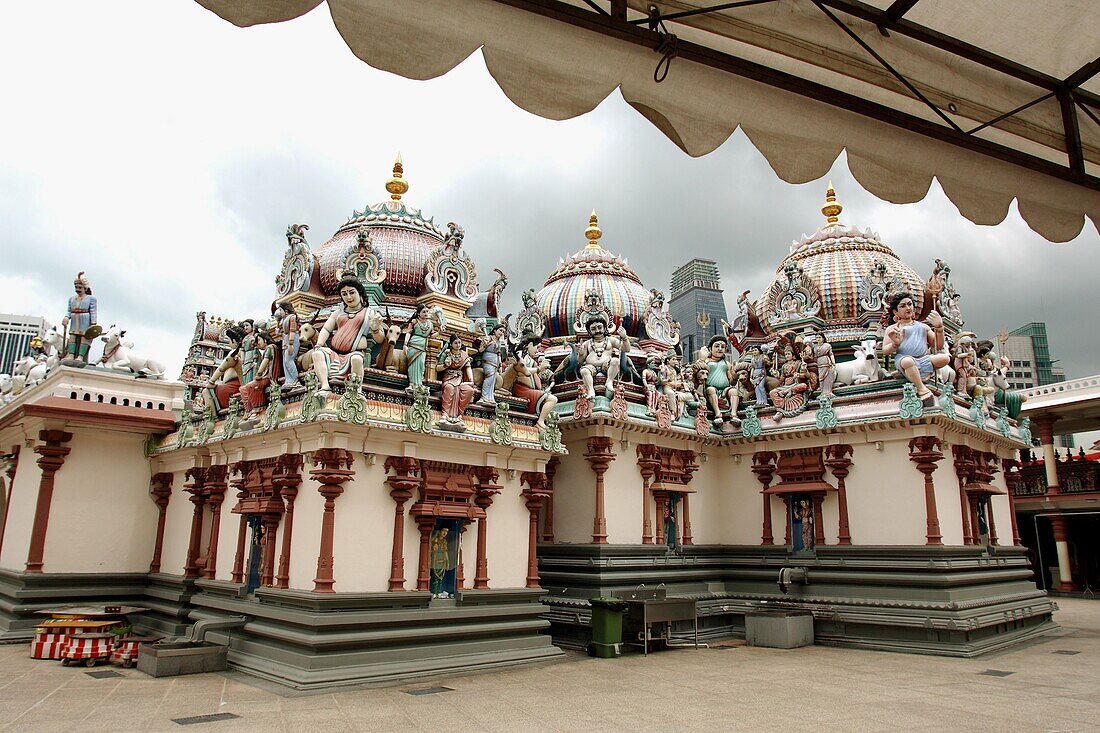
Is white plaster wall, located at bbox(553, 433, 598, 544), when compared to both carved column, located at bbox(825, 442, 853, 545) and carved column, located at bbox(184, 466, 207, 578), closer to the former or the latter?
carved column, located at bbox(825, 442, 853, 545)

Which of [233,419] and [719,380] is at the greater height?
[719,380]

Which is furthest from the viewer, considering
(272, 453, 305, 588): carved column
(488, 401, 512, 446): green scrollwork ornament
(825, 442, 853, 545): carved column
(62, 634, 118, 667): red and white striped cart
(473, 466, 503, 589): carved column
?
(825, 442, 853, 545): carved column

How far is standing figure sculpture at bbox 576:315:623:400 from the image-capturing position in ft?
64.1

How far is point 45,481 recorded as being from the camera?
1822 centimetres

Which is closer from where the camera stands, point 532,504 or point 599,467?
point 532,504

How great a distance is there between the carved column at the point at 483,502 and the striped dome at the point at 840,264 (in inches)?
480

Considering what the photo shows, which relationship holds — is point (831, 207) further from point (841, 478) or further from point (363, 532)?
A: point (363, 532)

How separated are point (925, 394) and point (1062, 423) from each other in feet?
86.8

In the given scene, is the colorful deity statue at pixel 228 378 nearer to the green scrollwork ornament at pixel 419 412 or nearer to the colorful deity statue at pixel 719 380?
the green scrollwork ornament at pixel 419 412

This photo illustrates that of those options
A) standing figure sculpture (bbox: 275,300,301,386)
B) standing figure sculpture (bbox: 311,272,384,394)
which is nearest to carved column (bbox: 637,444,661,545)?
standing figure sculpture (bbox: 311,272,384,394)

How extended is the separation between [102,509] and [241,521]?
5.90 metres

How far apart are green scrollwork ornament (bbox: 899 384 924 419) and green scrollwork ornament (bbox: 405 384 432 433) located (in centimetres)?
1138

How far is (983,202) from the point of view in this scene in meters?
6.03

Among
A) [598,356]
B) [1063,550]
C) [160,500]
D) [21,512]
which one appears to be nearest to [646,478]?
[598,356]
